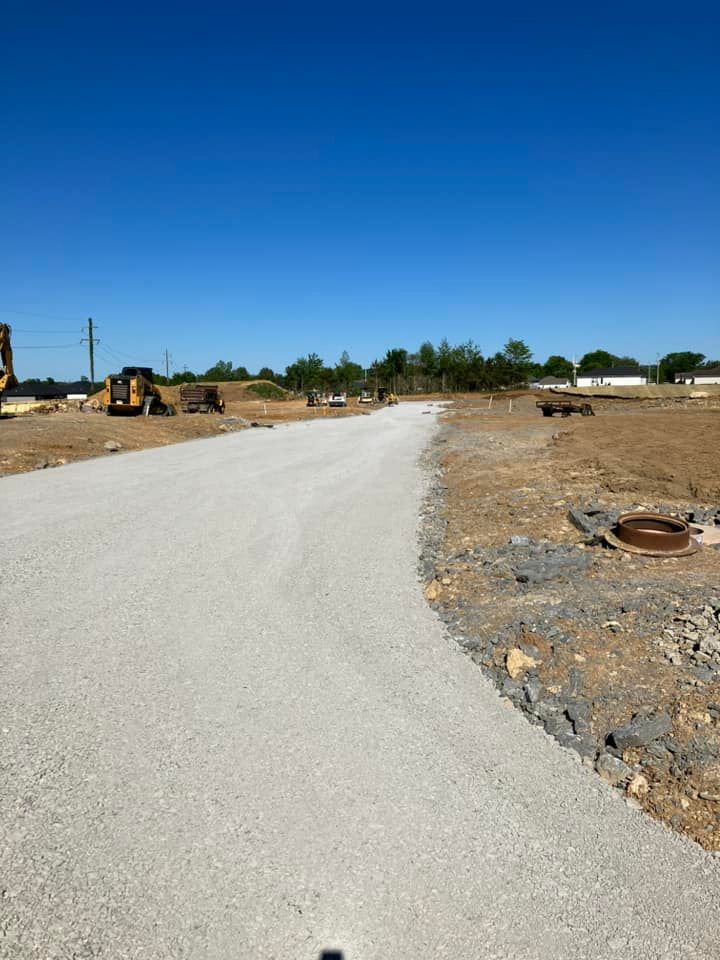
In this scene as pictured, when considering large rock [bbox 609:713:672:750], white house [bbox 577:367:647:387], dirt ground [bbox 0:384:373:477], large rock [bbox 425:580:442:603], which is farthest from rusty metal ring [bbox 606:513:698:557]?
white house [bbox 577:367:647:387]

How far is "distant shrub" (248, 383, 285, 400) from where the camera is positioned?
87969 mm

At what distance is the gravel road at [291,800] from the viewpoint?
2381 mm

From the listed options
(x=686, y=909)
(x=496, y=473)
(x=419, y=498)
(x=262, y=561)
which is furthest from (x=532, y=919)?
(x=496, y=473)

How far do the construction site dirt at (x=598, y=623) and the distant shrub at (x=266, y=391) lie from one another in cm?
7827

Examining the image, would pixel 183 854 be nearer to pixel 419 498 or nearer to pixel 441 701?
pixel 441 701

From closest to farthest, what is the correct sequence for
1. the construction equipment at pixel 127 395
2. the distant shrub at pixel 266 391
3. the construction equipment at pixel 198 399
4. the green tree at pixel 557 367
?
the construction equipment at pixel 127 395 < the construction equipment at pixel 198 399 < the distant shrub at pixel 266 391 < the green tree at pixel 557 367

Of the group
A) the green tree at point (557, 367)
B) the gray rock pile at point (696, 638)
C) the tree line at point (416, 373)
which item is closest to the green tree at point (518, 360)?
the tree line at point (416, 373)

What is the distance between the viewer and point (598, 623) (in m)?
5.13

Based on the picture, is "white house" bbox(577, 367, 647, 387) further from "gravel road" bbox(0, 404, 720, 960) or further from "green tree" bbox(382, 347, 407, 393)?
"gravel road" bbox(0, 404, 720, 960)

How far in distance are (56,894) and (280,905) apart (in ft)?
2.86

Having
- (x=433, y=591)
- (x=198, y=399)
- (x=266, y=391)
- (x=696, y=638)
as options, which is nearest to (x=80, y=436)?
(x=433, y=591)

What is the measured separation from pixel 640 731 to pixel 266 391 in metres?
89.5

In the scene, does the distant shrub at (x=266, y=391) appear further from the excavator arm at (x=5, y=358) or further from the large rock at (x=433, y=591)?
the large rock at (x=433, y=591)

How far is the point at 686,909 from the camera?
250cm
